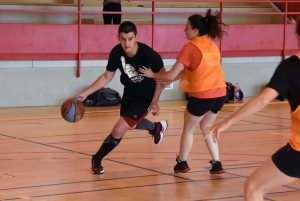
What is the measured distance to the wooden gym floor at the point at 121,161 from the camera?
5.80 m

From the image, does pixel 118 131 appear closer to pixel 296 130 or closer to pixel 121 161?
pixel 121 161

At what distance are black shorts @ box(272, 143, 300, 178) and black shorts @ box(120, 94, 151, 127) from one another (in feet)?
9.32

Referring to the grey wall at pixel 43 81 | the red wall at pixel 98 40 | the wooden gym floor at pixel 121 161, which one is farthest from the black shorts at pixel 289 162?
the grey wall at pixel 43 81

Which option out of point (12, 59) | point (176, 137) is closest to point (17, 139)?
point (176, 137)

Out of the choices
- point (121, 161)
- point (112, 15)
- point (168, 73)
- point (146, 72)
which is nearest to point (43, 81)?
point (112, 15)

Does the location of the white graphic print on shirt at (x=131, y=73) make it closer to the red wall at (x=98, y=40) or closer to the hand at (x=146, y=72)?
the hand at (x=146, y=72)

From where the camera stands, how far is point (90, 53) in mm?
12820

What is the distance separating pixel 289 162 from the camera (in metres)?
3.83

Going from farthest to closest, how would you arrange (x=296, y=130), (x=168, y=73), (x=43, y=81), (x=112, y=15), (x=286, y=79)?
(x=112, y=15) < (x=43, y=81) < (x=168, y=73) < (x=296, y=130) < (x=286, y=79)

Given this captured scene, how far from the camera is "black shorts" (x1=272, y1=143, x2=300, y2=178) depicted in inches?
151

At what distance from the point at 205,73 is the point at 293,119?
2435 millimetres

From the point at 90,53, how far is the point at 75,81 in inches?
24.9

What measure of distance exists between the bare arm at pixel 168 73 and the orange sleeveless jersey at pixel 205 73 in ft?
0.53

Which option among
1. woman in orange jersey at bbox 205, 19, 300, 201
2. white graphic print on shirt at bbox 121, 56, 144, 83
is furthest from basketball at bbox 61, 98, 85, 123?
woman in orange jersey at bbox 205, 19, 300, 201
